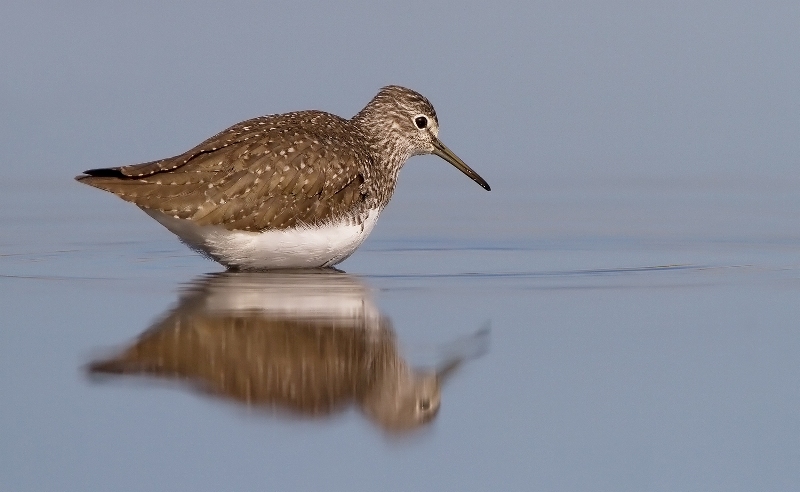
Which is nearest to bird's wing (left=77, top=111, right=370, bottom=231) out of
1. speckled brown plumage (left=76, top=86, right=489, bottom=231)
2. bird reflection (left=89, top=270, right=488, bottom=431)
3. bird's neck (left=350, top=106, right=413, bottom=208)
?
speckled brown plumage (left=76, top=86, right=489, bottom=231)

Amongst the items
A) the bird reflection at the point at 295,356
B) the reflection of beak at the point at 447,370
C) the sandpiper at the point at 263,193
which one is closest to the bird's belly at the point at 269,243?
the sandpiper at the point at 263,193

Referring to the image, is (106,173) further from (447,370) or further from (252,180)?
(447,370)

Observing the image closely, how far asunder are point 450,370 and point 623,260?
15.5 ft

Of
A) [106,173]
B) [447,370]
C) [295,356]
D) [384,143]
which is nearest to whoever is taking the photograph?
[447,370]

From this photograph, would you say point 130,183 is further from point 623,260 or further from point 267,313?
point 623,260

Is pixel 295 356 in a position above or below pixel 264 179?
below

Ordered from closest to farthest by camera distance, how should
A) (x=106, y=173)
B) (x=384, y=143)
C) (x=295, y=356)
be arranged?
(x=295, y=356)
(x=106, y=173)
(x=384, y=143)

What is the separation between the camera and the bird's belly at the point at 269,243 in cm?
1227

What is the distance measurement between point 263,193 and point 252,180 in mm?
→ 155

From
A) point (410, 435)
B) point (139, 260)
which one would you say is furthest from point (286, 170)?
point (410, 435)

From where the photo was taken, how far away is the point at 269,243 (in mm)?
12359

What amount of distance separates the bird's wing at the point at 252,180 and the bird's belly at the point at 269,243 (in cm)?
9

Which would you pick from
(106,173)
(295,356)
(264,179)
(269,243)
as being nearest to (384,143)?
(264,179)

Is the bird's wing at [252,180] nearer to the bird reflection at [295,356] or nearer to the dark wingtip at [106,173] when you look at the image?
the dark wingtip at [106,173]
